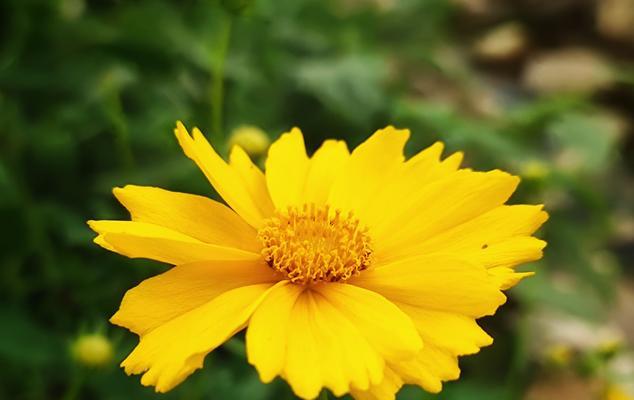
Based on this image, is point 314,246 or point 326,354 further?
point 314,246

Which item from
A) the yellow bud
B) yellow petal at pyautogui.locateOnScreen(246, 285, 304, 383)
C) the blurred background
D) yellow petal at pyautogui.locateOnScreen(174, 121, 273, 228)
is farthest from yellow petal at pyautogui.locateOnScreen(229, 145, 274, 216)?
the yellow bud

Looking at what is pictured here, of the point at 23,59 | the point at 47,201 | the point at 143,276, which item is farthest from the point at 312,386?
the point at 23,59

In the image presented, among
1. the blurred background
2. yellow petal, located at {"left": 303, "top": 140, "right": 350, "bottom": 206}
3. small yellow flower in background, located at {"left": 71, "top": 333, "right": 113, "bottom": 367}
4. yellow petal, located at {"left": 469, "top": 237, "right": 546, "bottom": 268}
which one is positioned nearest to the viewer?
yellow petal, located at {"left": 469, "top": 237, "right": 546, "bottom": 268}

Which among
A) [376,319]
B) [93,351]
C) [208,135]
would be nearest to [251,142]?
[208,135]

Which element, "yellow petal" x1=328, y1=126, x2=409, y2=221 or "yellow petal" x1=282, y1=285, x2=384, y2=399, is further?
"yellow petal" x1=328, y1=126, x2=409, y2=221

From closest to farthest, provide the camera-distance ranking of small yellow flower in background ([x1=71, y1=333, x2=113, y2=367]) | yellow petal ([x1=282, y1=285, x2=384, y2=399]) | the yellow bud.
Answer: yellow petal ([x1=282, y1=285, x2=384, y2=399])
small yellow flower in background ([x1=71, y1=333, x2=113, y2=367])
the yellow bud

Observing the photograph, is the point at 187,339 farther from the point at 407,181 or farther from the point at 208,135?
the point at 208,135

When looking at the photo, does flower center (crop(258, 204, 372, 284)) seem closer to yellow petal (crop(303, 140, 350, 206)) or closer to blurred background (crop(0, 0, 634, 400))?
yellow petal (crop(303, 140, 350, 206))
